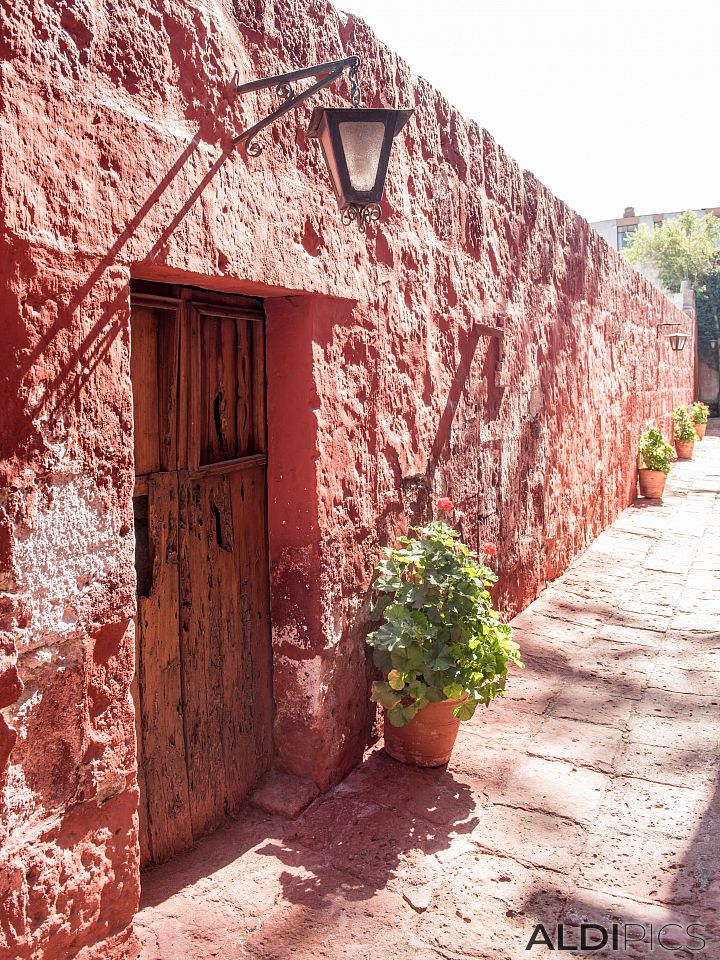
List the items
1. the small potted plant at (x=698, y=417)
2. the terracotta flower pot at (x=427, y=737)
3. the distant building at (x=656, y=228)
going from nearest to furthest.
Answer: the terracotta flower pot at (x=427, y=737), the small potted plant at (x=698, y=417), the distant building at (x=656, y=228)

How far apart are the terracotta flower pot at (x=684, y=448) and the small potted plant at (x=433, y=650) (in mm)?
10174

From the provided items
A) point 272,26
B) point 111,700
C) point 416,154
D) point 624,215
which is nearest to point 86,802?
point 111,700

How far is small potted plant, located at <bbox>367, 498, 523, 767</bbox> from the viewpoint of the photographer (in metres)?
2.90

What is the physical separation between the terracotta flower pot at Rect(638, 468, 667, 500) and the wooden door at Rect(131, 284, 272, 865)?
6.88 m

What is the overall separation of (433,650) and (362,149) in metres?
1.69

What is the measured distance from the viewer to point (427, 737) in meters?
3.05

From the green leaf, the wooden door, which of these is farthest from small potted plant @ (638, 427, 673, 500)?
the wooden door

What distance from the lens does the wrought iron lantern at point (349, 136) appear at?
229cm

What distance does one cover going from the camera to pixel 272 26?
8.23 feet

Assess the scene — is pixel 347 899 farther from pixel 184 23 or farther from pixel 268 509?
pixel 184 23

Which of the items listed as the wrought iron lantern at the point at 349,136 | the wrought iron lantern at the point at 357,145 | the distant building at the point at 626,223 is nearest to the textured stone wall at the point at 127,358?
the wrought iron lantern at the point at 349,136

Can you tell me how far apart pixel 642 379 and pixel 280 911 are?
27.2ft

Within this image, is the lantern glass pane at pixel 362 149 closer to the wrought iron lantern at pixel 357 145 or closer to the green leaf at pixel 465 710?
the wrought iron lantern at pixel 357 145

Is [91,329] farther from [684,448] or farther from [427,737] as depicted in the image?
[684,448]
